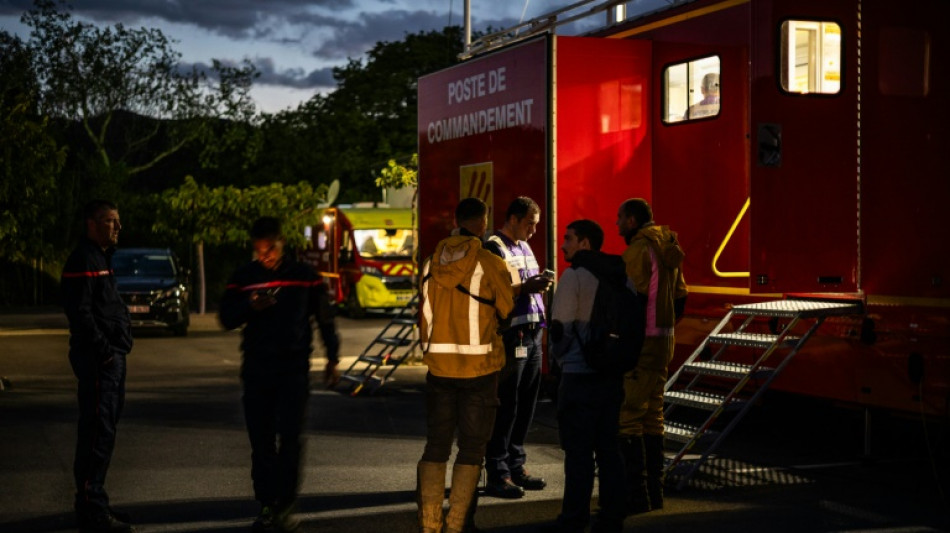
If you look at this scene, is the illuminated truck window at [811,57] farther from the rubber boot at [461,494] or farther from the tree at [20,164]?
the tree at [20,164]

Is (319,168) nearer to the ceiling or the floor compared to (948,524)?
nearer to the ceiling

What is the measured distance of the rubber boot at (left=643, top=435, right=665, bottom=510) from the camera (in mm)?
7699

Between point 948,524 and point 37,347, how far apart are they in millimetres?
16312

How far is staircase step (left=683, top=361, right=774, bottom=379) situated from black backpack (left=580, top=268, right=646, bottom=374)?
6.81 feet

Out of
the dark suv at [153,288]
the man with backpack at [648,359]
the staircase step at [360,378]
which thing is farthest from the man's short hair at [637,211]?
the dark suv at [153,288]

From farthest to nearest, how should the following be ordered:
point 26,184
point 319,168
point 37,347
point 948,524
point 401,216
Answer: point 319,168, point 401,216, point 37,347, point 26,184, point 948,524

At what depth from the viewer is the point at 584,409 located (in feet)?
22.5

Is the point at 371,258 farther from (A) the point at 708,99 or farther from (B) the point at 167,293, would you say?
(A) the point at 708,99

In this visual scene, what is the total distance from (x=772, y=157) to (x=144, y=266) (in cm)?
1641

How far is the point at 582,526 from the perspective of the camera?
6.83 meters

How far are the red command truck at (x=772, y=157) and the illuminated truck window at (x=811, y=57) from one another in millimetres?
12

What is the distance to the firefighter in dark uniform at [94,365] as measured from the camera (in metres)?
6.96

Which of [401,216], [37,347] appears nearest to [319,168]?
[401,216]

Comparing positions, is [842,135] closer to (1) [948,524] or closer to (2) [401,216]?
(1) [948,524]
